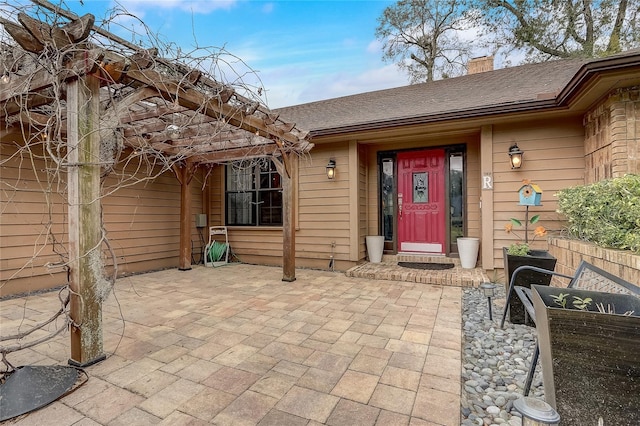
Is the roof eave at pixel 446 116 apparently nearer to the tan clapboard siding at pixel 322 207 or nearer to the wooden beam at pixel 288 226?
the tan clapboard siding at pixel 322 207

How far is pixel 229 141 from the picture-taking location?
4660 mm

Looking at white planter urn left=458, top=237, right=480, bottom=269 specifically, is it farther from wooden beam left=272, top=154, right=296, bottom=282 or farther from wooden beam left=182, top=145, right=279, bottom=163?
wooden beam left=182, top=145, right=279, bottom=163

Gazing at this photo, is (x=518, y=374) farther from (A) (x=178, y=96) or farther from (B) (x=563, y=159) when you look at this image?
(B) (x=563, y=159)

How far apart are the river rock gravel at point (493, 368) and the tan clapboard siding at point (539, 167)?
1.91 meters

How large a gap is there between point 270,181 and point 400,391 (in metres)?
5.10

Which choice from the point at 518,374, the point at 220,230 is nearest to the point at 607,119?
the point at 518,374

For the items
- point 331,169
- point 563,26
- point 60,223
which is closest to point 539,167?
point 331,169

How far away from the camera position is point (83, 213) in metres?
2.09

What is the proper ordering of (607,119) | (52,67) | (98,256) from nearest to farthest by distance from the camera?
(52,67)
(98,256)
(607,119)

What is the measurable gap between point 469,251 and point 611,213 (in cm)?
247

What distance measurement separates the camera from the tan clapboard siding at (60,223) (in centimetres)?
390

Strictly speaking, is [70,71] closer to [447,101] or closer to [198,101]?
[198,101]

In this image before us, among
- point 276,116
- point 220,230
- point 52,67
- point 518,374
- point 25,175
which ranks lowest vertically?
point 518,374

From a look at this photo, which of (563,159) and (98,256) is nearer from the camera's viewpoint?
(98,256)
